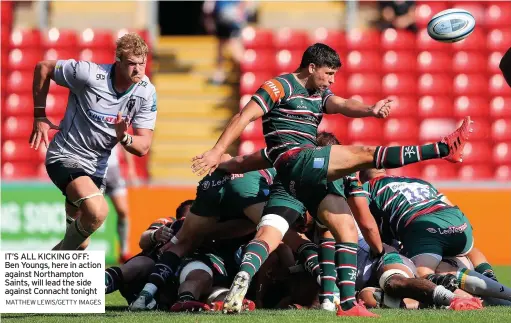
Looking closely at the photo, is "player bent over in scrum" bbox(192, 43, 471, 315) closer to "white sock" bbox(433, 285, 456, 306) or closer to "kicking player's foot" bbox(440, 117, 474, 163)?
"kicking player's foot" bbox(440, 117, 474, 163)

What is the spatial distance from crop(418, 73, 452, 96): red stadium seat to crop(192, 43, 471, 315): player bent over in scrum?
29.5 ft

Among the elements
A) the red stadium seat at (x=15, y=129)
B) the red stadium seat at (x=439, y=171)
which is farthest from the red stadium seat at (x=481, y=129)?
the red stadium seat at (x=15, y=129)

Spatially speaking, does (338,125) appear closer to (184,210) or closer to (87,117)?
(184,210)

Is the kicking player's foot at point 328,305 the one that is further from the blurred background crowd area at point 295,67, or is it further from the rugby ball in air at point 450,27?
the blurred background crowd area at point 295,67

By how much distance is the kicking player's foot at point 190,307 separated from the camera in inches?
292

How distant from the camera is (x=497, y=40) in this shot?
1686cm

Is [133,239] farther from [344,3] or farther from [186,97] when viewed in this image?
[344,3]

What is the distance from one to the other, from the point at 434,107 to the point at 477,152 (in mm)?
1009

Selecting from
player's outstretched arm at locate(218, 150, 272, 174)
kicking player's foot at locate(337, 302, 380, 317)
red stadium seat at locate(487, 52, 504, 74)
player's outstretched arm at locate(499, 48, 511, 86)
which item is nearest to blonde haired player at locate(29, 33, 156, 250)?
player's outstretched arm at locate(218, 150, 272, 174)

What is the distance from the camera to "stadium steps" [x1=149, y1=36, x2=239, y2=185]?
16.6 metres

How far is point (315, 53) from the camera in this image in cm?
762

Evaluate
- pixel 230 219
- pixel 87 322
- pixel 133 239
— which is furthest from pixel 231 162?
pixel 133 239

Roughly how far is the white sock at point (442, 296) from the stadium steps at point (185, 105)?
8.88 m

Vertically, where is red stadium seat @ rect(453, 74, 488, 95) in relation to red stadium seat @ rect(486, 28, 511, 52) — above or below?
below
